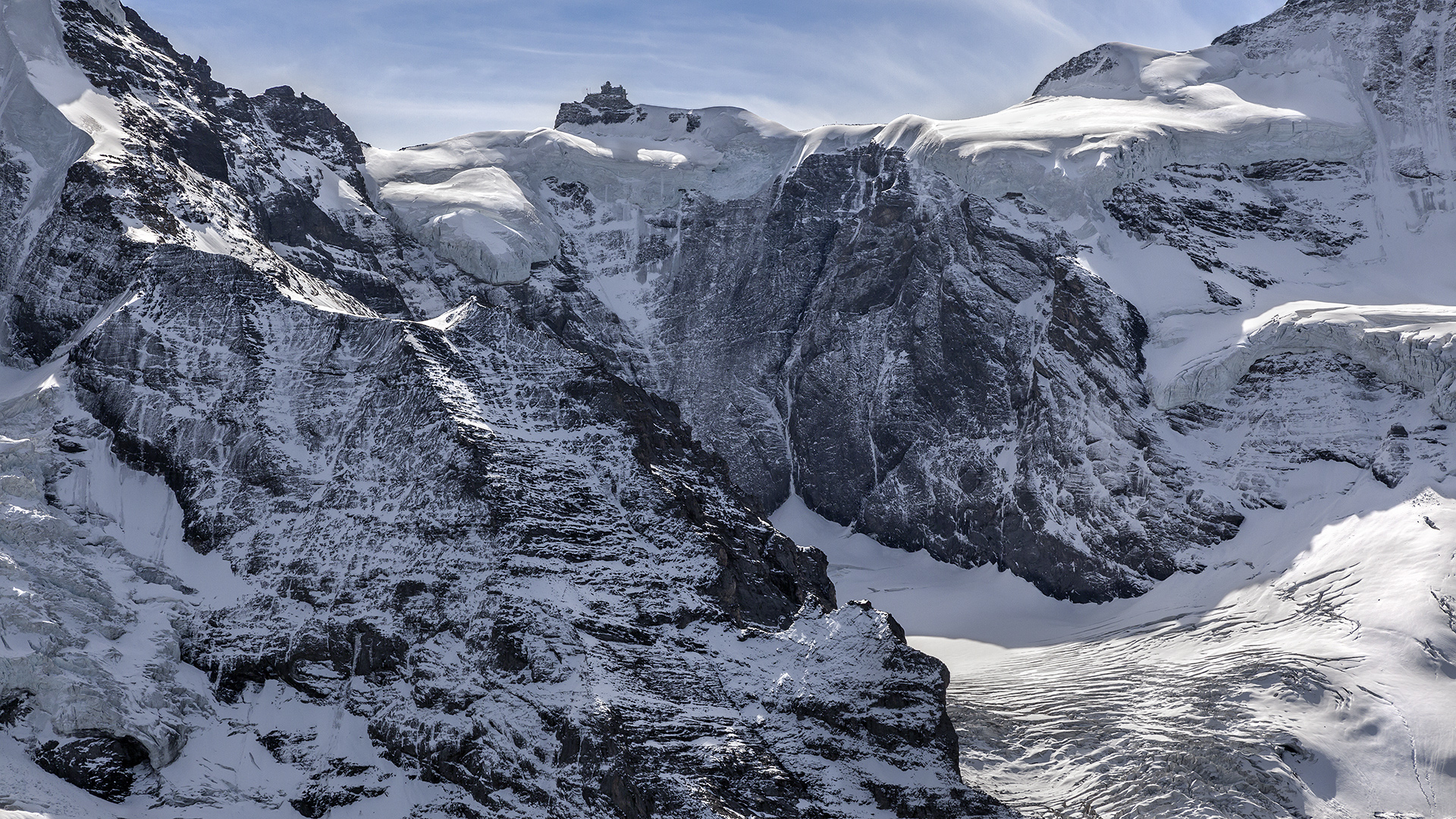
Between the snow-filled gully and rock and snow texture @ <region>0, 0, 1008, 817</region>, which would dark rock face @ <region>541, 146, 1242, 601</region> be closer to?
the snow-filled gully

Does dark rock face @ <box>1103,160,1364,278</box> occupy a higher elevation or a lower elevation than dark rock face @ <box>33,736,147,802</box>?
higher

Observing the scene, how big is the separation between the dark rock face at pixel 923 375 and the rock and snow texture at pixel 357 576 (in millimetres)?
32047

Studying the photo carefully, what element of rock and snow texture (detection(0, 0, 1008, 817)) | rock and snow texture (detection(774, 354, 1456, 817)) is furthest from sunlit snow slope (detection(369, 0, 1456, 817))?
rock and snow texture (detection(0, 0, 1008, 817))

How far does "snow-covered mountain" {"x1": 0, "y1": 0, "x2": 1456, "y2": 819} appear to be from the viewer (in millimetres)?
88312

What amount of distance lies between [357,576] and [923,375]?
245ft

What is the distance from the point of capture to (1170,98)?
164 meters

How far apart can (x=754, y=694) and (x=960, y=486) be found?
195ft

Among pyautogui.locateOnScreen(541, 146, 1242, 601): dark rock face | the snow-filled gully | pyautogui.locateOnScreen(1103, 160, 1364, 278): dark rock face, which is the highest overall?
pyautogui.locateOnScreen(1103, 160, 1364, 278): dark rock face

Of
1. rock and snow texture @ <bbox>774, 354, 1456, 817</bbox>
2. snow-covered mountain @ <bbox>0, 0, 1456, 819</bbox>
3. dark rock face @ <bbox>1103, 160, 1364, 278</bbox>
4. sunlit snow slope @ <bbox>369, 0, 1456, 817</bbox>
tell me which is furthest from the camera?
dark rock face @ <bbox>1103, 160, 1364, 278</bbox>

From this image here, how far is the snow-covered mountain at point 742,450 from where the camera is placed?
290 feet

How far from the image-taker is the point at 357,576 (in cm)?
9475

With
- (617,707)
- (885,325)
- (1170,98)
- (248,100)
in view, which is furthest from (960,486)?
(248,100)

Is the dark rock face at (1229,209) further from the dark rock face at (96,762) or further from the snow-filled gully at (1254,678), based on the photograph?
the dark rock face at (96,762)

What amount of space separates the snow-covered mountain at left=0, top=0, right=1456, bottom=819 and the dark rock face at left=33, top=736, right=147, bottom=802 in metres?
0.32
